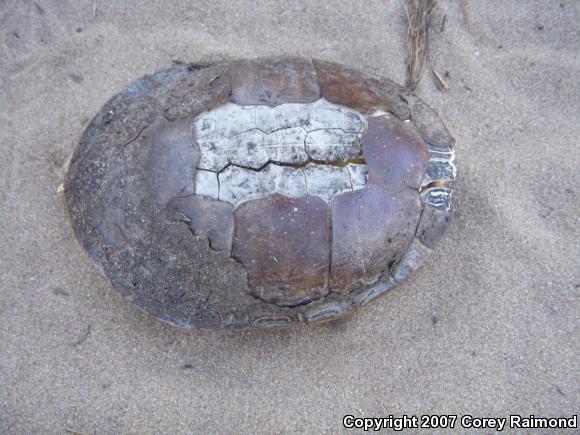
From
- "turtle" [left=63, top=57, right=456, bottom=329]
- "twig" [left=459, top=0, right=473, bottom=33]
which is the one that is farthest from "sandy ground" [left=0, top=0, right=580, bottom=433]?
"turtle" [left=63, top=57, right=456, bottom=329]

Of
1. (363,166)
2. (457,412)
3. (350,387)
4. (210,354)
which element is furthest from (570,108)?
(210,354)

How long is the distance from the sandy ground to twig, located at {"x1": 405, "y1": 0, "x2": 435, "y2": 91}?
2.2 inches

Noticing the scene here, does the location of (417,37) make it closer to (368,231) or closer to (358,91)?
(358,91)

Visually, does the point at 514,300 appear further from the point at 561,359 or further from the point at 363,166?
the point at 363,166

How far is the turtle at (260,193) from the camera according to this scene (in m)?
1.83

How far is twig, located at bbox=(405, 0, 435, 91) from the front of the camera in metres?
2.75

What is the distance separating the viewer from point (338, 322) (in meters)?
2.48

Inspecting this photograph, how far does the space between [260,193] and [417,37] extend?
5.32 feet

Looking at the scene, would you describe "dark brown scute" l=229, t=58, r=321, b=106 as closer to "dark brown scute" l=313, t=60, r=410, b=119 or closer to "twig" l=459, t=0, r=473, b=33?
"dark brown scute" l=313, t=60, r=410, b=119

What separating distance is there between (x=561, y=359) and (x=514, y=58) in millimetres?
1730

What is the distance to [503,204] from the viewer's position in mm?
2611

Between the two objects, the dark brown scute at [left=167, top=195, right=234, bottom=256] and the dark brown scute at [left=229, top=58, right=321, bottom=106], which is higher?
the dark brown scute at [left=229, top=58, right=321, bottom=106]

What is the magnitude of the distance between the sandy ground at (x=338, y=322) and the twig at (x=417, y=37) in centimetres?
5

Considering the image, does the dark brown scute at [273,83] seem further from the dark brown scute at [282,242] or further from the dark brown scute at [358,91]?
the dark brown scute at [282,242]
